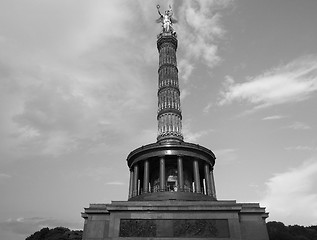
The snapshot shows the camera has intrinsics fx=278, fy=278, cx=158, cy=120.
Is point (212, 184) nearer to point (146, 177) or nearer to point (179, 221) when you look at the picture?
point (146, 177)

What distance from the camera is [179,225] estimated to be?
17438mm

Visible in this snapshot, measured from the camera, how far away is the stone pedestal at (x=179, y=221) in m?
17.2

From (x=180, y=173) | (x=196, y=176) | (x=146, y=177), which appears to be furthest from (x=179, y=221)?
(x=146, y=177)

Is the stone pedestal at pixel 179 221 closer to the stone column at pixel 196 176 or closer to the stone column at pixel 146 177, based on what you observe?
the stone column at pixel 196 176

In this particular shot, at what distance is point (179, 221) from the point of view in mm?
17578

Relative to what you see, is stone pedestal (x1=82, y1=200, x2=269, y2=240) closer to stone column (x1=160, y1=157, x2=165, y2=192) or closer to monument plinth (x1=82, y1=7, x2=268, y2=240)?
monument plinth (x1=82, y1=7, x2=268, y2=240)

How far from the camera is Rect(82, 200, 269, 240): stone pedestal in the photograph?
56.4ft

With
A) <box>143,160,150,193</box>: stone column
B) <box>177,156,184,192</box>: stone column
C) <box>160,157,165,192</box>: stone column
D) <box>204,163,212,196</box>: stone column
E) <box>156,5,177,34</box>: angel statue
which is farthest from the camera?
<box>156,5,177,34</box>: angel statue

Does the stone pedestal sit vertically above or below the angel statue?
below

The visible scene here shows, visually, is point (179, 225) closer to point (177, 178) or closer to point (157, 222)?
point (157, 222)

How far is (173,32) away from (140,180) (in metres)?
17.7

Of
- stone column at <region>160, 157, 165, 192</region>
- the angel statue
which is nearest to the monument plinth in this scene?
stone column at <region>160, 157, 165, 192</region>

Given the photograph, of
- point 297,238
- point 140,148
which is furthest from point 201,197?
point 297,238

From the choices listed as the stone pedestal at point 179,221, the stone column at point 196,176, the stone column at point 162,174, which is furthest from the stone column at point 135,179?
the stone column at point 196,176
